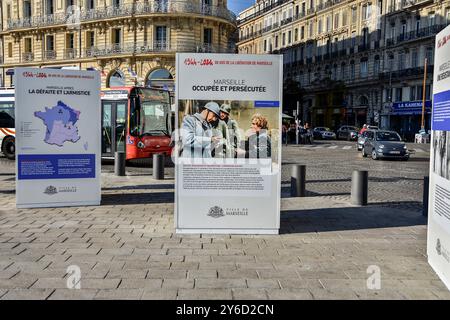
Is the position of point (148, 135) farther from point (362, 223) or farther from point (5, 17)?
point (5, 17)

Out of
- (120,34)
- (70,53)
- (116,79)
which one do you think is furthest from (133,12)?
(70,53)

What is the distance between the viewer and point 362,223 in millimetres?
7613

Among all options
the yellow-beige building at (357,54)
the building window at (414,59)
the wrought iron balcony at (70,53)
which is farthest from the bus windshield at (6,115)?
the building window at (414,59)

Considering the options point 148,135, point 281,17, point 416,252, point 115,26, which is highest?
point 281,17

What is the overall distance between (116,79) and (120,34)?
163 inches

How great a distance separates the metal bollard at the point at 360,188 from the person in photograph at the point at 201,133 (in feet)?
13.0

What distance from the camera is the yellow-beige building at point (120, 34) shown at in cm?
4203

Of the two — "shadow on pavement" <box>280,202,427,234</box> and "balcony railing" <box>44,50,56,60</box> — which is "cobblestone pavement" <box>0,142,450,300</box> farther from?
"balcony railing" <box>44,50,56,60</box>

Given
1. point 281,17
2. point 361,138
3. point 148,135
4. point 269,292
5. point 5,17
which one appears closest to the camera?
point 269,292

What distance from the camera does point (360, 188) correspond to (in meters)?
9.32

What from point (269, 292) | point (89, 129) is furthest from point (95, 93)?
point (269, 292)

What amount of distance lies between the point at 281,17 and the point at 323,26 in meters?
10.2

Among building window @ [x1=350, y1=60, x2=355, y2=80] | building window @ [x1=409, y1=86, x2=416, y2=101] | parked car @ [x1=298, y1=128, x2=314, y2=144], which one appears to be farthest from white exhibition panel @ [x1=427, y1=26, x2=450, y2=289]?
building window @ [x1=350, y1=60, x2=355, y2=80]

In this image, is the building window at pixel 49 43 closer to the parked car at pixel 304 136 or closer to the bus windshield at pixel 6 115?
the parked car at pixel 304 136
